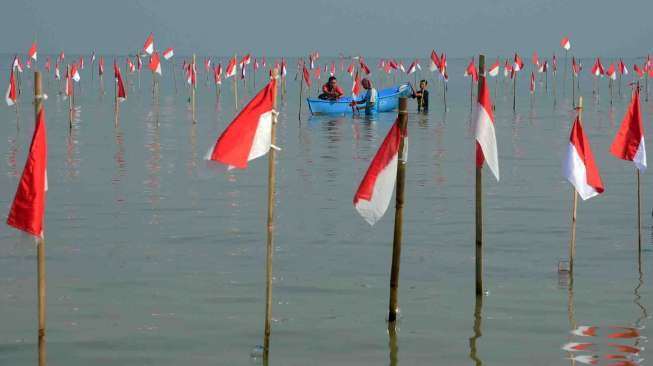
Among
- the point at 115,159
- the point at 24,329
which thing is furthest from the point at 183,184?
the point at 24,329

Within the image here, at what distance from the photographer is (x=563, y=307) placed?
11.1 metres

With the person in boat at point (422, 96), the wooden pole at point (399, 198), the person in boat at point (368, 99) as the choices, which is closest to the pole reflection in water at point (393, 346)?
the wooden pole at point (399, 198)

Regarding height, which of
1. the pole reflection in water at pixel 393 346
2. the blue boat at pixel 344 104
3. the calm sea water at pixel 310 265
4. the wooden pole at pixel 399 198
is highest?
the blue boat at pixel 344 104

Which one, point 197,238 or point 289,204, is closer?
point 197,238

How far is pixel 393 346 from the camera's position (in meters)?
9.77

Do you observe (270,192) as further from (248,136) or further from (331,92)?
(331,92)

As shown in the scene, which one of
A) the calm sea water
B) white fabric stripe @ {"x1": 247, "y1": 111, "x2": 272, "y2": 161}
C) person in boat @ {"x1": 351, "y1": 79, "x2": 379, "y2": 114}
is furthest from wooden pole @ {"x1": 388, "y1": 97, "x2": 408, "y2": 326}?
person in boat @ {"x1": 351, "y1": 79, "x2": 379, "y2": 114}

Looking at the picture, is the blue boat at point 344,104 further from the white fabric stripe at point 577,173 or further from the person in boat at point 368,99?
the white fabric stripe at point 577,173

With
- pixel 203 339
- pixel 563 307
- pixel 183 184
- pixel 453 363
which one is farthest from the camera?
pixel 183 184

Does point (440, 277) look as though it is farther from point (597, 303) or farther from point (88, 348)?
point (88, 348)

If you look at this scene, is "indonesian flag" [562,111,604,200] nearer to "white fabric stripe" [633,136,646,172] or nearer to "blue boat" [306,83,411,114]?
"white fabric stripe" [633,136,646,172]

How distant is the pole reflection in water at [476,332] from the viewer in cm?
946

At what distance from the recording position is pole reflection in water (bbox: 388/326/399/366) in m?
9.41

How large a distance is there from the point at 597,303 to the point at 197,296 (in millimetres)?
3978
